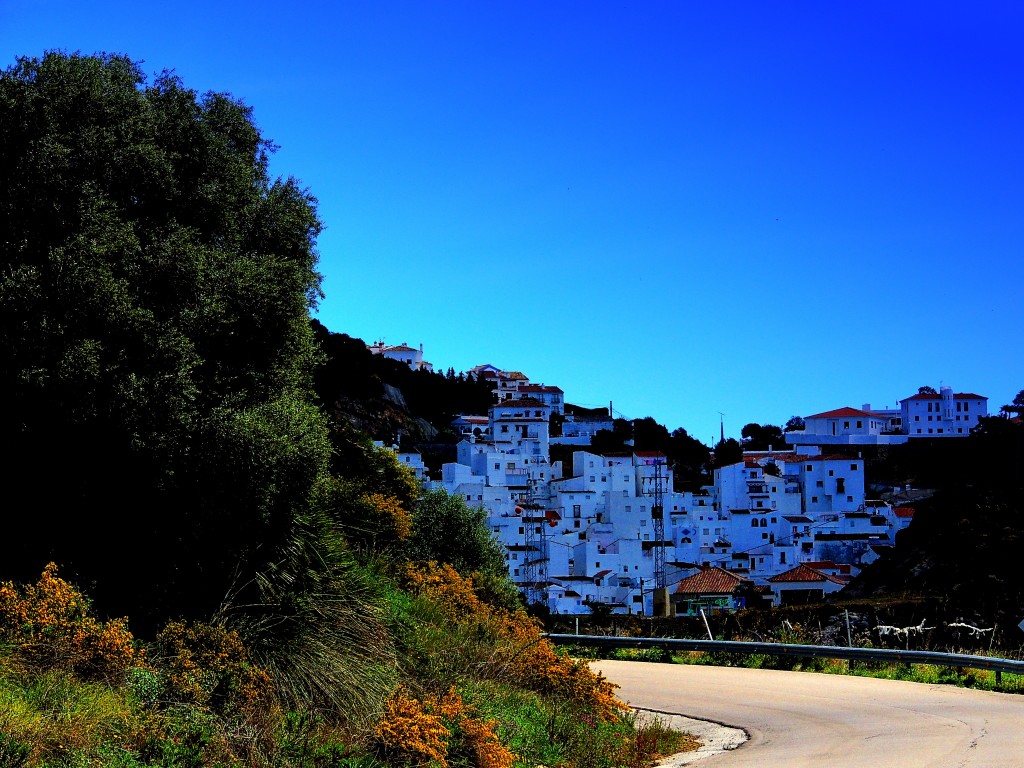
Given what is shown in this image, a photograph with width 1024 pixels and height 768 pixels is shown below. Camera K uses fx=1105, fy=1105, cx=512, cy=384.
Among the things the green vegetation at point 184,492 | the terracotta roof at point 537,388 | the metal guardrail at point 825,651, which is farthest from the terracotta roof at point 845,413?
the green vegetation at point 184,492

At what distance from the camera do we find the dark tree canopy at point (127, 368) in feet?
41.0

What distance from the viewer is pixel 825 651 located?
22.5m

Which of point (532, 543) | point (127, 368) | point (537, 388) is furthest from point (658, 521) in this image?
point (127, 368)

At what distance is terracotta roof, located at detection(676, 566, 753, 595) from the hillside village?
149 mm

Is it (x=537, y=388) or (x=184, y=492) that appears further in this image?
(x=537, y=388)

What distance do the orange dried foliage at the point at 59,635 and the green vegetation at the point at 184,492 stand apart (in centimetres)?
2

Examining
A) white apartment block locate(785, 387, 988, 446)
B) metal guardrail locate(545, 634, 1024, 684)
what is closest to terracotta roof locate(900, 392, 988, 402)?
white apartment block locate(785, 387, 988, 446)

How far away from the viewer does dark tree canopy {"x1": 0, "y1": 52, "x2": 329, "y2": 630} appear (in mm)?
12492

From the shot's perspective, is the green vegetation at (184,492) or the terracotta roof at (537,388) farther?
the terracotta roof at (537,388)

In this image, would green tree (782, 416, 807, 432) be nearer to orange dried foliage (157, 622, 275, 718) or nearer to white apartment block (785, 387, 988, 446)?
white apartment block (785, 387, 988, 446)

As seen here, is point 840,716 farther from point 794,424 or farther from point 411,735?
point 794,424

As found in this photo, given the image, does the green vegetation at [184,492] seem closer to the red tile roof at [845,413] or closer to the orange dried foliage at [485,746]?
the orange dried foliage at [485,746]

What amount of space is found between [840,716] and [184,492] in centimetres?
955

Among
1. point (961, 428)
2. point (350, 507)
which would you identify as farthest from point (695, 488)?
point (350, 507)
